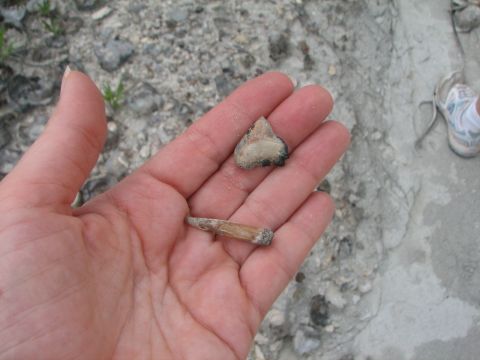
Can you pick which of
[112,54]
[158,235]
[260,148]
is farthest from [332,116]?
[158,235]

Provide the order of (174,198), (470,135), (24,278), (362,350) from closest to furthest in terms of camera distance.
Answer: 1. (24,278)
2. (174,198)
3. (362,350)
4. (470,135)

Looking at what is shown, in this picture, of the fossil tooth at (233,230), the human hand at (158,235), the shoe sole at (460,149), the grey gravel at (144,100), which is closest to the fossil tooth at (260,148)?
the human hand at (158,235)

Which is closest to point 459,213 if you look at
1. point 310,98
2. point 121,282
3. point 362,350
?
point 362,350

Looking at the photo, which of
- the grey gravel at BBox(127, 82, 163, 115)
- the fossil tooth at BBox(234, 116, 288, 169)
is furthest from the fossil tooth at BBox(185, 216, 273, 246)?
the grey gravel at BBox(127, 82, 163, 115)

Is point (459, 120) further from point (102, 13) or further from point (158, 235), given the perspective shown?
point (102, 13)

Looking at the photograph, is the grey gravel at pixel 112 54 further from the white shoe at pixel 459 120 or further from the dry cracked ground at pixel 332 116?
the white shoe at pixel 459 120

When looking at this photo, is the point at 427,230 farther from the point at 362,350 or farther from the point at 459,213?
the point at 362,350

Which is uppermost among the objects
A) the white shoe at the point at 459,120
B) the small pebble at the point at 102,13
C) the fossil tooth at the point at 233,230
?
the small pebble at the point at 102,13
